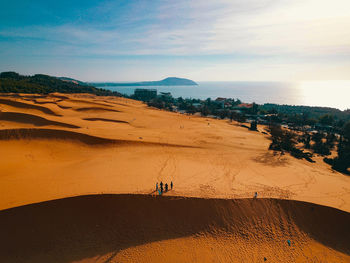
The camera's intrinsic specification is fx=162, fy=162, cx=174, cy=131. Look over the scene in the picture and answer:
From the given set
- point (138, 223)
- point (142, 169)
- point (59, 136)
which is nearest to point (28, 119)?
point (59, 136)

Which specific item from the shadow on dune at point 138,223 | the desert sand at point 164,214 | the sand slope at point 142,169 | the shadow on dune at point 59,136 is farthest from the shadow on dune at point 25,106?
the shadow on dune at point 138,223

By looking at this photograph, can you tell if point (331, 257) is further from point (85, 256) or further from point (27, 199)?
point (27, 199)

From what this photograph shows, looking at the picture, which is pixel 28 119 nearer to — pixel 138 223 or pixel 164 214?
pixel 138 223

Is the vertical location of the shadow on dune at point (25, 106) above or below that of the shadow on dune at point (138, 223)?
above

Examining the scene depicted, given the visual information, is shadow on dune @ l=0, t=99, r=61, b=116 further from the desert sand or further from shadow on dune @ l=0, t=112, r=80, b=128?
the desert sand

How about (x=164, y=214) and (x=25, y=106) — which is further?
(x=25, y=106)

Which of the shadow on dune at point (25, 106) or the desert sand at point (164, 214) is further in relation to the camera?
the shadow on dune at point (25, 106)

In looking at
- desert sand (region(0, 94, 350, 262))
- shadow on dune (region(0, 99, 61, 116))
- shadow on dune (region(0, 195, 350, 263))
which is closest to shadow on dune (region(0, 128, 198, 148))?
desert sand (region(0, 94, 350, 262))

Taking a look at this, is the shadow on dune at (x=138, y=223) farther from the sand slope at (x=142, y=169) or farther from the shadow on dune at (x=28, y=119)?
the shadow on dune at (x=28, y=119)

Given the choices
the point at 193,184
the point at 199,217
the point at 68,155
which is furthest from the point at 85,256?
the point at 68,155
